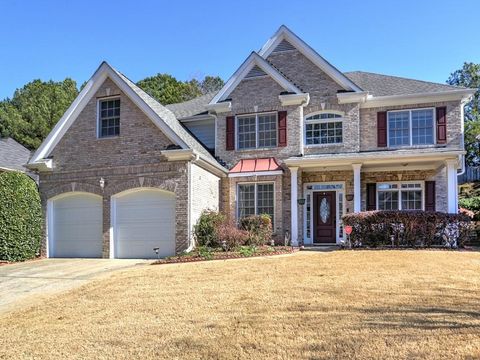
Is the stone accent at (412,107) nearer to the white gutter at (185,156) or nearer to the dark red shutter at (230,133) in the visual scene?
the dark red shutter at (230,133)

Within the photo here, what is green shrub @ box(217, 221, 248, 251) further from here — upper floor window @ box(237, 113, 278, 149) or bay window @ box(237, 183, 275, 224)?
upper floor window @ box(237, 113, 278, 149)

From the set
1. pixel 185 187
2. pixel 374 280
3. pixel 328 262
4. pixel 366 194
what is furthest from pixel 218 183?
pixel 374 280

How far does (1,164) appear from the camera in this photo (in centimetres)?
2222

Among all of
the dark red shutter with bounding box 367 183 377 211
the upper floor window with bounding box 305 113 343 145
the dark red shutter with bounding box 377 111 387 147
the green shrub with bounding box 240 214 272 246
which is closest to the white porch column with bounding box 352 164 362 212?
the dark red shutter with bounding box 367 183 377 211

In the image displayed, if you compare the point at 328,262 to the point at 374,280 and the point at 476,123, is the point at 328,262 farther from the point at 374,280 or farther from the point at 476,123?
the point at 476,123

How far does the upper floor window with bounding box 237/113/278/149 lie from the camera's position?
60.7 feet

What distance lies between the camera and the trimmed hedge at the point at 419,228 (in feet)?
46.7

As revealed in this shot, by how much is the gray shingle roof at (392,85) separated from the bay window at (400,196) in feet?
13.1

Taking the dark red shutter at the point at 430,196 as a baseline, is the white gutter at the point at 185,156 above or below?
above

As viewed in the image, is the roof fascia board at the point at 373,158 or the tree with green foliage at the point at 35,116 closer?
the roof fascia board at the point at 373,158

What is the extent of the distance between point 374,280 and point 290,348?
3.90 meters

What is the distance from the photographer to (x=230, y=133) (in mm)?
18844

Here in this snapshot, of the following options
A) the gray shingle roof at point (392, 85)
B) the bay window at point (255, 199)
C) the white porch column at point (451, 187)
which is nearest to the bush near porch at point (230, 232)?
the bay window at point (255, 199)

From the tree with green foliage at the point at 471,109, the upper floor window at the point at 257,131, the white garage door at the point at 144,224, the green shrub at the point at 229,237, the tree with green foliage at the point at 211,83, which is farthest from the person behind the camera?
the tree with green foliage at the point at 211,83
